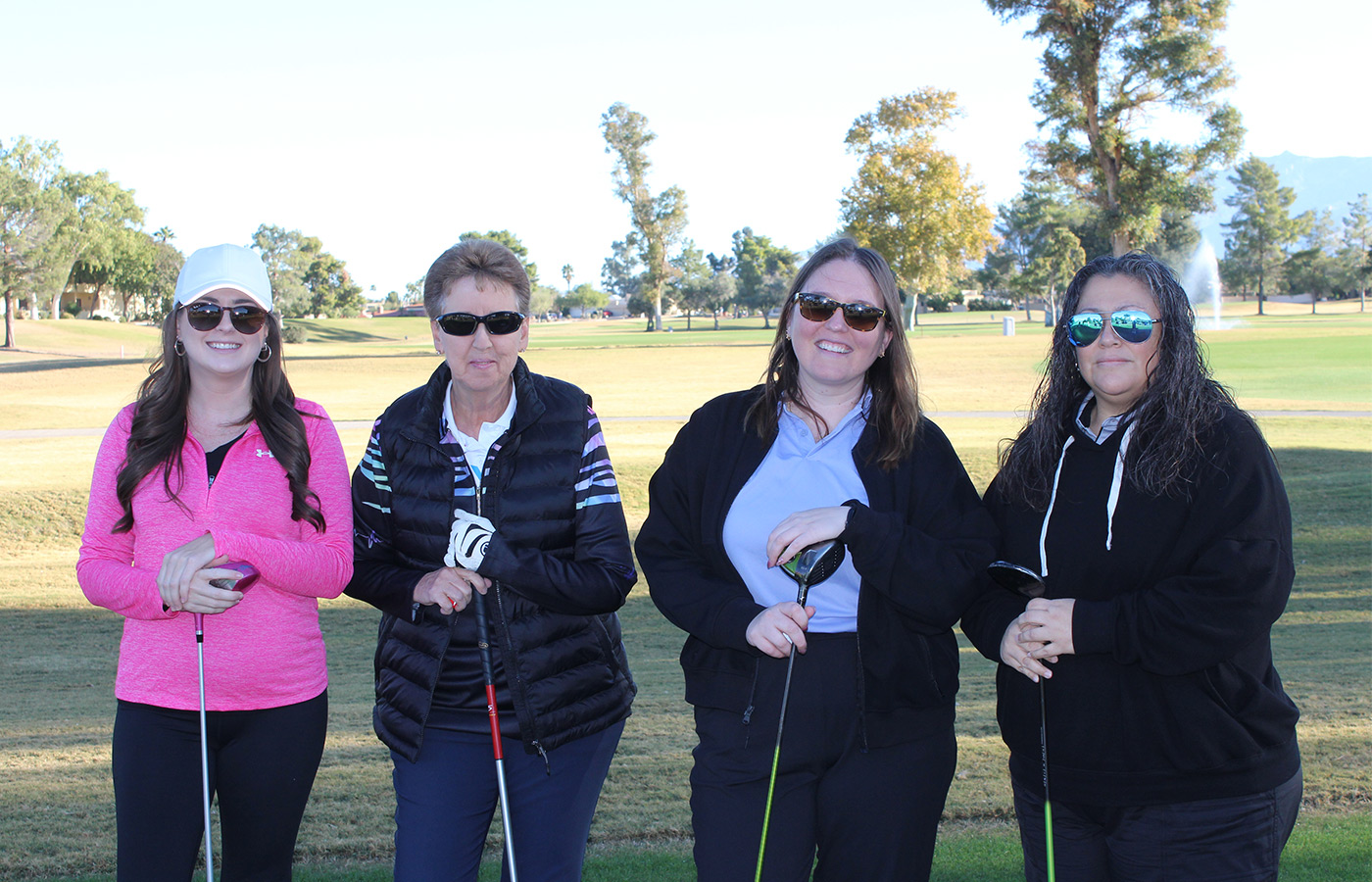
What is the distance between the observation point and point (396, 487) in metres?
A: 3.01

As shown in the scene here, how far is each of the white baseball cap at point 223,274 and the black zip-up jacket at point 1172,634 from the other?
231 cm

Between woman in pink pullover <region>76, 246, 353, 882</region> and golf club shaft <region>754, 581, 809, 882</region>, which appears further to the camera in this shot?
woman in pink pullover <region>76, 246, 353, 882</region>

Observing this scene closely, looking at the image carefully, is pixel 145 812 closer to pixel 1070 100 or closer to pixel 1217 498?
pixel 1217 498

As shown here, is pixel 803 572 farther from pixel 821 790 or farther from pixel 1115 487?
pixel 1115 487

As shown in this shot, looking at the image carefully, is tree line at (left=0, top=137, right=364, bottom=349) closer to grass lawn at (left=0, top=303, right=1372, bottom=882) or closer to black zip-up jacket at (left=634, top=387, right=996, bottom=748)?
grass lawn at (left=0, top=303, right=1372, bottom=882)

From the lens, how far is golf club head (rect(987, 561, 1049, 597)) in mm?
2549

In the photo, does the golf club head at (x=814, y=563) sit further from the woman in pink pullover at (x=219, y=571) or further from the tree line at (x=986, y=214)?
the tree line at (x=986, y=214)

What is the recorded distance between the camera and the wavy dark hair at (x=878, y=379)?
283 cm

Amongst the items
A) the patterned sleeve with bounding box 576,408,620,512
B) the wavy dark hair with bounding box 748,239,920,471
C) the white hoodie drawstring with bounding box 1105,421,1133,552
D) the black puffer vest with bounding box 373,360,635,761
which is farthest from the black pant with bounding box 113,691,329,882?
the white hoodie drawstring with bounding box 1105,421,1133,552

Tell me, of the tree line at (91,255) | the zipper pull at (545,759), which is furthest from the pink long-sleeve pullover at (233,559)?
the tree line at (91,255)

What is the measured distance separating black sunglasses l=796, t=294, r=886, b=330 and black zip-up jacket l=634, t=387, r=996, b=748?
10.7 inches

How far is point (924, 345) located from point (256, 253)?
48263 mm

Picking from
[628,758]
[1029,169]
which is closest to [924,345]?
[1029,169]

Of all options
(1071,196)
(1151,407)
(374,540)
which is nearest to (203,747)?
(374,540)
